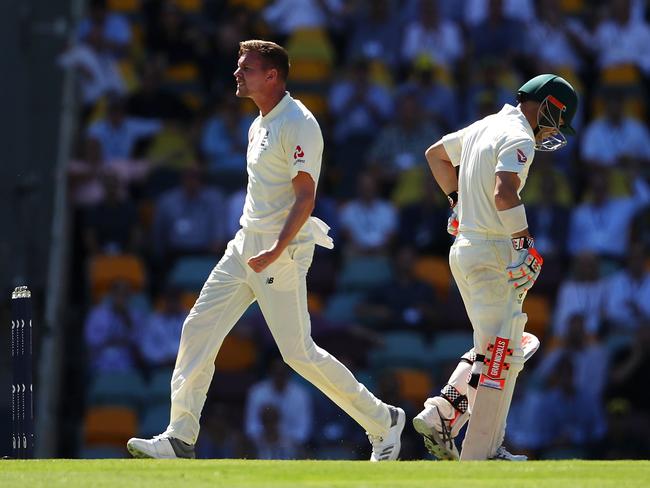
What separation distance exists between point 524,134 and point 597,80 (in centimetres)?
884

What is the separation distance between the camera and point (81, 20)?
17.3m

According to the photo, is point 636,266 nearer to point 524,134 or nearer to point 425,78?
point 425,78

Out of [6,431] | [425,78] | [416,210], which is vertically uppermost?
[425,78]

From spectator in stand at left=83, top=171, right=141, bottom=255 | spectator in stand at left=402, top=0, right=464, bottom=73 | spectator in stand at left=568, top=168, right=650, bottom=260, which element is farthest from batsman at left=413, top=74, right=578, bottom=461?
spectator in stand at left=402, top=0, right=464, bottom=73

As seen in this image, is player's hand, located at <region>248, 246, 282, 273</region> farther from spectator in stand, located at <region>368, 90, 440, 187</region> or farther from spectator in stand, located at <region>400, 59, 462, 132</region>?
spectator in stand, located at <region>400, 59, 462, 132</region>

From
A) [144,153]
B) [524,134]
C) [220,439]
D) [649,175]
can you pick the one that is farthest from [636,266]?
[524,134]

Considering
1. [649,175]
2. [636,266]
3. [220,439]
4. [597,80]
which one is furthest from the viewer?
[597,80]

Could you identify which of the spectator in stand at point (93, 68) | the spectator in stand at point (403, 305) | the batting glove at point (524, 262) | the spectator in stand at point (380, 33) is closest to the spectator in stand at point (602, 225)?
the spectator in stand at point (403, 305)

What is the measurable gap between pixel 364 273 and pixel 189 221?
70.4 inches

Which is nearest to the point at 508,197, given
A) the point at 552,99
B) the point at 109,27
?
the point at 552,99

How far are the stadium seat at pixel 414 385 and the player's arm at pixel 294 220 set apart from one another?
17.7 ft

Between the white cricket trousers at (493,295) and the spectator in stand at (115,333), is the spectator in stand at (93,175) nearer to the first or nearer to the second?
the spectator in stand at (115,333)

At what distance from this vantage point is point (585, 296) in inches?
566

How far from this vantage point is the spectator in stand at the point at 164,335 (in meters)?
14.4
